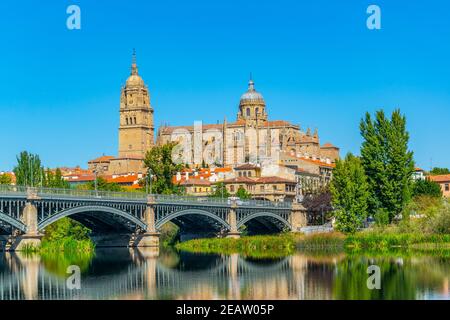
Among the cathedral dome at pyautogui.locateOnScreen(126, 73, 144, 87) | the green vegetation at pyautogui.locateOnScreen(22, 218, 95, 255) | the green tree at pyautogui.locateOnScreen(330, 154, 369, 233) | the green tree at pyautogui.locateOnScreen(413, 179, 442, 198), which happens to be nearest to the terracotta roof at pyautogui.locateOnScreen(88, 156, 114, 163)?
the cathedral dome at pyautogui.locateOnScreen(126, 73, 144, 87)

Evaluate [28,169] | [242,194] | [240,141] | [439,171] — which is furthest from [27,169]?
[439,171]

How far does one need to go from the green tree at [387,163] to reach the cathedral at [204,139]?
91.7m

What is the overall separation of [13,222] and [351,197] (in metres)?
30.9

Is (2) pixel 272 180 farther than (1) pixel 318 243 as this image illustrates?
Yes

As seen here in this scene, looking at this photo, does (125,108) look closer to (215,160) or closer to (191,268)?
(215,160)

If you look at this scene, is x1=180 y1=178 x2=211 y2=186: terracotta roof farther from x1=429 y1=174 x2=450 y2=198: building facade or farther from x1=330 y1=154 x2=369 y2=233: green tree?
x1=330 y1=154 x2=369 y2=233: green tree

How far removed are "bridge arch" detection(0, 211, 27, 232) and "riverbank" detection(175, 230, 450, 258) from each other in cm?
1675

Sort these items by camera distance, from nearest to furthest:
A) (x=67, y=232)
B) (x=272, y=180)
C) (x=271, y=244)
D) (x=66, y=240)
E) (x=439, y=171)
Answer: (x=66, y=240)
(x=271, y=244)
(x=67, y=232)
(x=272, y=180)
(x=439, y=171)

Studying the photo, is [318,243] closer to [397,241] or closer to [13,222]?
[397,241]

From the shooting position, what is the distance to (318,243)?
84000mm

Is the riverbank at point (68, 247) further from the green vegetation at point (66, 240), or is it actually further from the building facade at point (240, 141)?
the building facade at point (240, 141)
